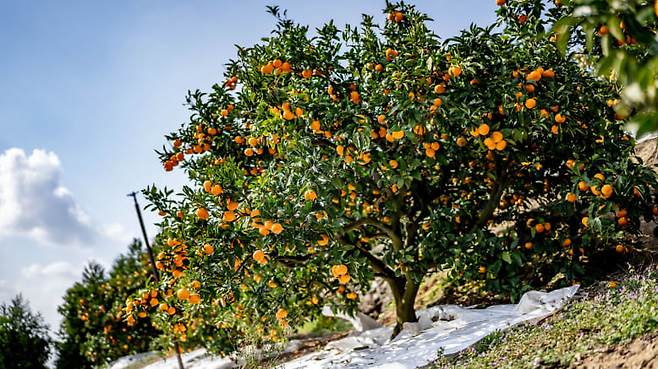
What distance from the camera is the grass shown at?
293cm

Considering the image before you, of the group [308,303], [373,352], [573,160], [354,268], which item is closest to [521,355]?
[354,268]

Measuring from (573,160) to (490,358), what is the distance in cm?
200

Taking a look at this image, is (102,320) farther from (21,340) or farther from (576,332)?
(576,332)

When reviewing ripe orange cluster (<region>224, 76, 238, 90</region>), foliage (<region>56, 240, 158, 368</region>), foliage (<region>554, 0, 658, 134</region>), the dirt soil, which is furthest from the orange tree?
foliage (<region>56, 240, 158, 368</region>)

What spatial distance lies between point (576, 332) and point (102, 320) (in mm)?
7150

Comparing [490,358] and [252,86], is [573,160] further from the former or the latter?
[252,86]

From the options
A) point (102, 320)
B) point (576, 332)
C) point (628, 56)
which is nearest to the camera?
point (628, 56)

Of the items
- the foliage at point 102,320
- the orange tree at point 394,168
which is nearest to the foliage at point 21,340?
the foliage at point 102,320

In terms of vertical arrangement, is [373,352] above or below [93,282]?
below

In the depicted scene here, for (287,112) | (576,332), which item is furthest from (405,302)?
(287,112)

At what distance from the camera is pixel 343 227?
4.32 metres

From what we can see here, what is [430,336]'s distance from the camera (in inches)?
181

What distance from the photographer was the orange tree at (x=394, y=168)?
3.88m

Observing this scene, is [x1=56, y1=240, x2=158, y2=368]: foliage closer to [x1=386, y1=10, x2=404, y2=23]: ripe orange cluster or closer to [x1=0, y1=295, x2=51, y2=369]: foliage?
[x1=0, y1=295, x2=51, y2=369]: foliage
